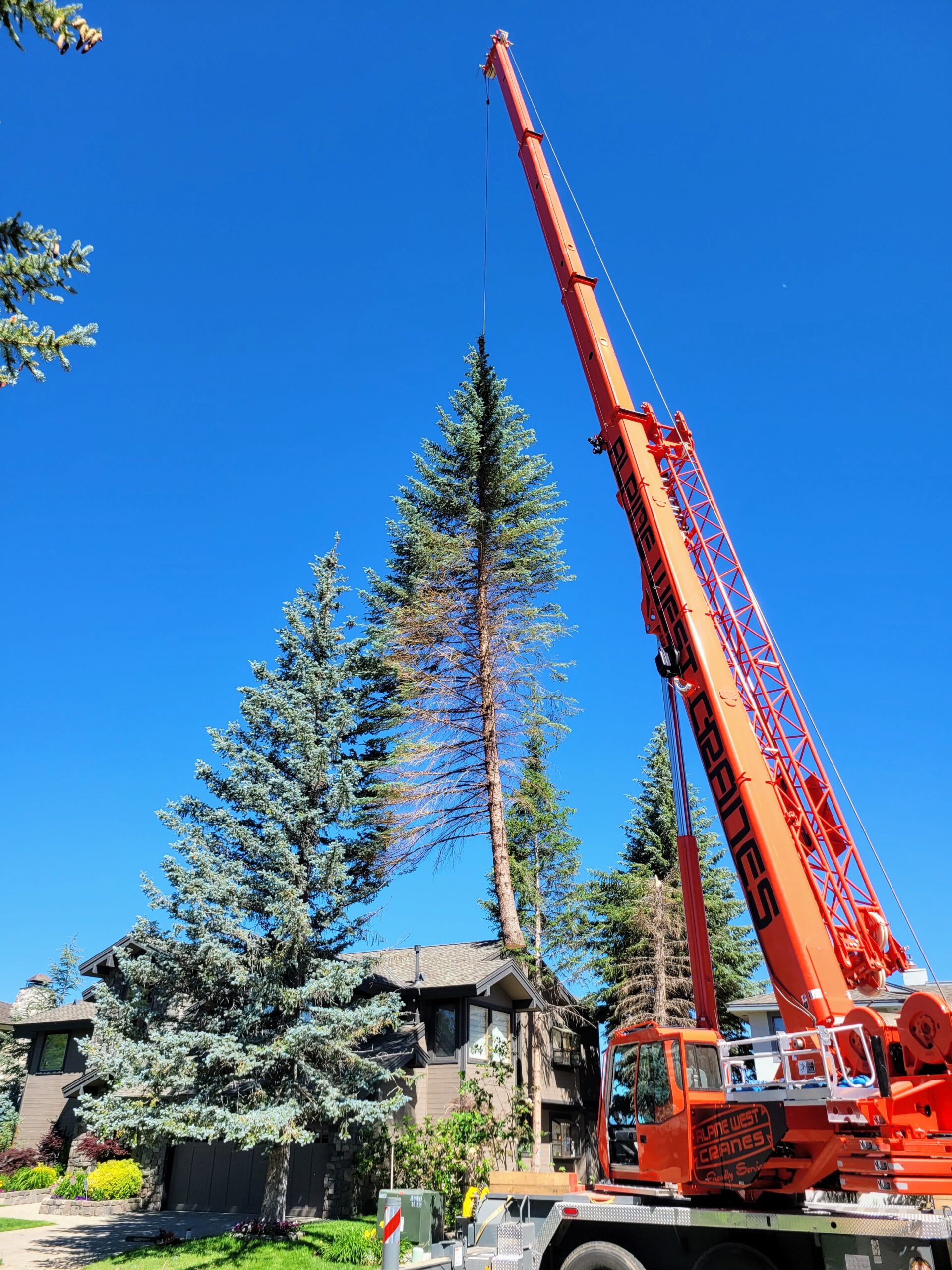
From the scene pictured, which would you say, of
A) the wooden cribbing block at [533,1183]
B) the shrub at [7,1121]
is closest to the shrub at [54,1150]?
the shrub at [7,1121]

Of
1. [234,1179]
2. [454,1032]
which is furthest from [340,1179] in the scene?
[454,1032]

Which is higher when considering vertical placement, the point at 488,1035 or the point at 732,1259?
the point at 488,1035

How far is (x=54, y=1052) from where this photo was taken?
Answer: 2691 centimetres

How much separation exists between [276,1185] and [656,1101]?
9726mm

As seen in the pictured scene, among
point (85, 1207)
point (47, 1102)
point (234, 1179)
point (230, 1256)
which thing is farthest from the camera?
point (47, 1102)

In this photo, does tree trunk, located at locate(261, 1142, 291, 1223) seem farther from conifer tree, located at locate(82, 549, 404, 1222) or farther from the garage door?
the garage door

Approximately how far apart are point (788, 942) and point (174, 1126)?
10.7 metres

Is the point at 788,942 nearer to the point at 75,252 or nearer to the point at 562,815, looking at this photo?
the point at 75,252

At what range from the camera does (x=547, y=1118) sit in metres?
24.5

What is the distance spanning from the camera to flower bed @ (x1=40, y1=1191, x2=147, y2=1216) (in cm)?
1909

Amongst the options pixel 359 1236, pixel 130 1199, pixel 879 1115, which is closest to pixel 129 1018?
pixel 359 1236

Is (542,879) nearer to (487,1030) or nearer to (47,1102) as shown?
(487,1030)

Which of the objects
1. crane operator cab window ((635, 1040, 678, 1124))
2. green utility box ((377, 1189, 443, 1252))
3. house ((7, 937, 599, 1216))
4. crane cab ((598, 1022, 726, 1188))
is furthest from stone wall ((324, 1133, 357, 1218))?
crane operator cab window ((635, 1040, 678, 1124))

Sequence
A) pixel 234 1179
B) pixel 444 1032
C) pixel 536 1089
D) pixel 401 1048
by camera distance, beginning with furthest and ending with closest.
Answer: pixel 444 1032
pixel 234 1179
pixel 401 1048
pixel 536 1089
